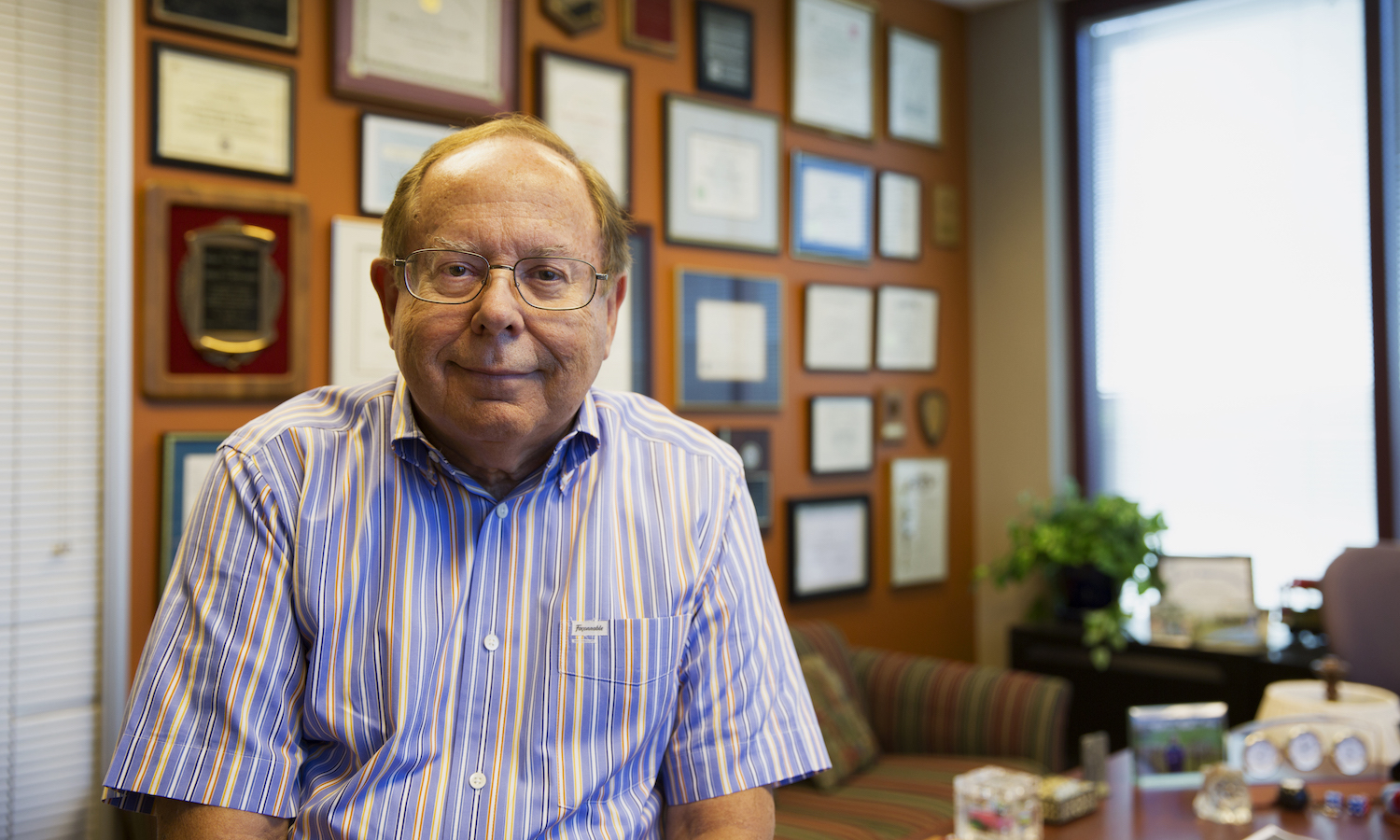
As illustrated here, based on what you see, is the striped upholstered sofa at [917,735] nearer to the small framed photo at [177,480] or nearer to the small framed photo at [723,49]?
the small framed photo at [177,480]

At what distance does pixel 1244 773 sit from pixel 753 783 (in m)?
1.24

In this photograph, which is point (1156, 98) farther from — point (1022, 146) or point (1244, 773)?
point (1244, 773)

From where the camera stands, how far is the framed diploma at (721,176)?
3229 mm

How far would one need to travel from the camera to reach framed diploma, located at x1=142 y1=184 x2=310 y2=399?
2.28 m

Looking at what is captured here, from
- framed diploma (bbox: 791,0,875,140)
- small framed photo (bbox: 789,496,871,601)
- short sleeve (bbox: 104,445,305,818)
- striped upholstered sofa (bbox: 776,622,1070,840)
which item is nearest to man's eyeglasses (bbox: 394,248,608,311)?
short sleeve (bbox: 104,445,305,818)

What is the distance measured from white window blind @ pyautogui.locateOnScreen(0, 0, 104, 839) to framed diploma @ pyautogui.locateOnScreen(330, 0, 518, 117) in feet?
1.79

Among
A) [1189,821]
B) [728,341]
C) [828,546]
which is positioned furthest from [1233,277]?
[1189,821]

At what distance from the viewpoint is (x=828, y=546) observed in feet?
11.9

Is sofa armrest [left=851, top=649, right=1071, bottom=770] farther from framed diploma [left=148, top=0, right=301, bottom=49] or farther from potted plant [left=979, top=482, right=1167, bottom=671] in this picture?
framed diploma [left=148, top=0, right=301, bottom=49]

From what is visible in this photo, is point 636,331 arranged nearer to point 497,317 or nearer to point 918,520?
point 918,520

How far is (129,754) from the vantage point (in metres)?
1.10

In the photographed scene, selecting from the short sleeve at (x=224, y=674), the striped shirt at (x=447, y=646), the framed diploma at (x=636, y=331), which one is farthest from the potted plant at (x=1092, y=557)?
the short sleeve at (x=224, y=674)

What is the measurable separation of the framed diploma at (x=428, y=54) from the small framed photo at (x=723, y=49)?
697 millimetres

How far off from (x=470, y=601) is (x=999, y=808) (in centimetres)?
105
